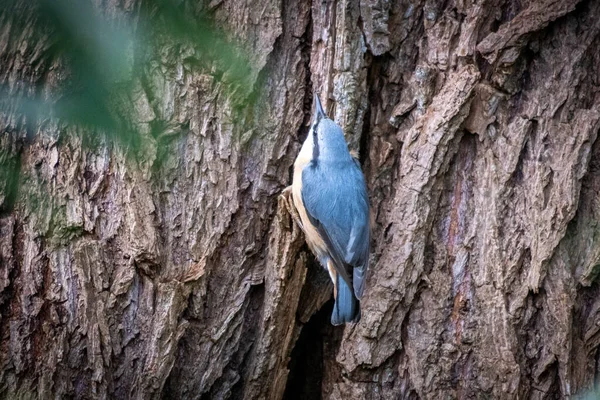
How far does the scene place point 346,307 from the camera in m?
2.57

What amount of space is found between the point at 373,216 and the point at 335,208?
0.61 feet

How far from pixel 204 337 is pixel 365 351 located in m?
0.67

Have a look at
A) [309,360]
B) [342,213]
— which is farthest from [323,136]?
[309,360]

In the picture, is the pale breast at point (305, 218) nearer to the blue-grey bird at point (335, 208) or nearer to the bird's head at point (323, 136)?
the blue-grey bird at point (335, 208)

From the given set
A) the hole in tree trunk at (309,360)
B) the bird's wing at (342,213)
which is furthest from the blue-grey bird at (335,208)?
the hole in tree trunk at (309,360)

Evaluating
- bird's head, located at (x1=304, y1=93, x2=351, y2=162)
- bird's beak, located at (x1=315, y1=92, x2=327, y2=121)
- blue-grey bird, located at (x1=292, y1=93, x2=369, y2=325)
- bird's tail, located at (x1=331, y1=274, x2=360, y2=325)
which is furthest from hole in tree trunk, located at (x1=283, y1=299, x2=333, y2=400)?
bird's beak, located at (x1=315, y1=92, x2=327, y2=121)

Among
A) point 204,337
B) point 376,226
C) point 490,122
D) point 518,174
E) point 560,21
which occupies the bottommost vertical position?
point 204,337

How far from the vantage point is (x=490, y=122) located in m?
2.61

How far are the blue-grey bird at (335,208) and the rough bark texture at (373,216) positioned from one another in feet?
0.30

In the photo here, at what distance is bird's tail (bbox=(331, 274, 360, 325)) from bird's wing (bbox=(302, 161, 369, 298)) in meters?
0.03

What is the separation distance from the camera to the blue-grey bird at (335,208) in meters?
2.61

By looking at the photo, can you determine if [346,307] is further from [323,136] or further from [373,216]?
[323,136]

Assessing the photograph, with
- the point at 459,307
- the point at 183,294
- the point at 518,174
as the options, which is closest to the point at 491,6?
the point at 518,174

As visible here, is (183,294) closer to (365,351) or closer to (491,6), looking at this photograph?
(365,351)
